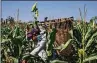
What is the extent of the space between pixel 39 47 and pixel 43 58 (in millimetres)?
574

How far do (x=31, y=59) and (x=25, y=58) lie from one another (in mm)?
323

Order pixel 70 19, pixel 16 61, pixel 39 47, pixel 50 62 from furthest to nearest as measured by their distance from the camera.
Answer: pixel 70 19, pixel 39 47, pixel 16 61, pixel 50 62

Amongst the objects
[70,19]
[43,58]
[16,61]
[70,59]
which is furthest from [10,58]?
[70,19]

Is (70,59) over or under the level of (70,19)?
under

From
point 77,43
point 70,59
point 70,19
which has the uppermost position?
point 70,19

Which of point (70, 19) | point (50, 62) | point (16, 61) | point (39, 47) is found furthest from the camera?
point (70, 19)

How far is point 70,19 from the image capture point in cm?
802

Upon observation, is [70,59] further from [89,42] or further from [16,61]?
[16,61]

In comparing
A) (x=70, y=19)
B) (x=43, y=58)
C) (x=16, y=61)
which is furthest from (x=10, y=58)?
(x=70, y=19)

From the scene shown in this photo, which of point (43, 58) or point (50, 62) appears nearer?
point (50, 62)

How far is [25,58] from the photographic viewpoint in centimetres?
503

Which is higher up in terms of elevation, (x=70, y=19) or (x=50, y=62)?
(x=70, y=19)

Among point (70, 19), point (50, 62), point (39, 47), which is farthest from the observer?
point (70, 19)

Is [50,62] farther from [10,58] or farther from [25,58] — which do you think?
[10,58]
